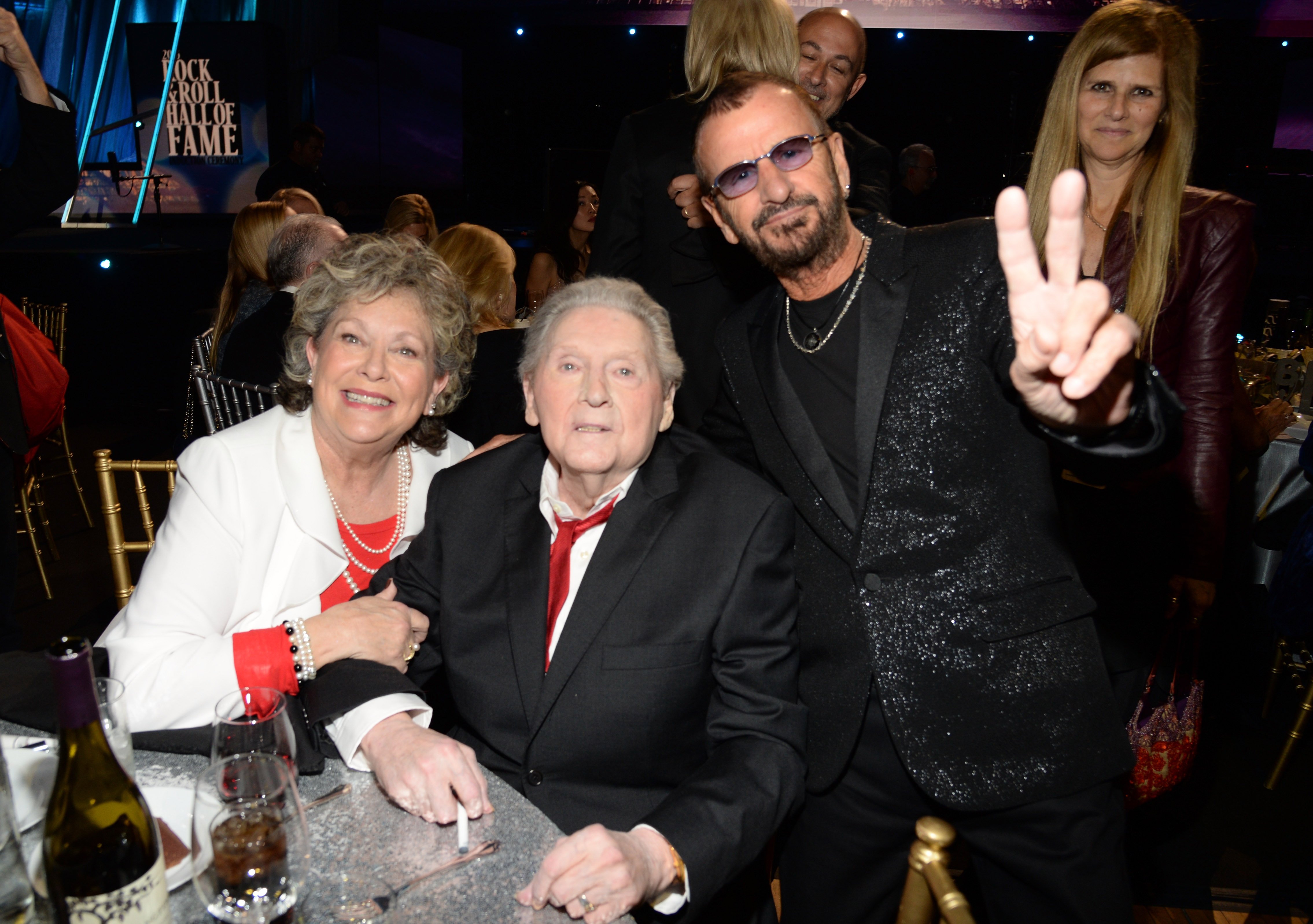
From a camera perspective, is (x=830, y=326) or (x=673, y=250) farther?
(x=673, y=250)

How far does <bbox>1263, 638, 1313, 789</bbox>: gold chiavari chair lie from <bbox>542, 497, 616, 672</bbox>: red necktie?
A: 9.06ft

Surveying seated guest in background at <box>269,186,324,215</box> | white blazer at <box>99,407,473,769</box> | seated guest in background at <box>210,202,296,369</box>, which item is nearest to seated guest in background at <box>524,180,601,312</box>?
seated guest in background at <box>269,186,324,215</box>

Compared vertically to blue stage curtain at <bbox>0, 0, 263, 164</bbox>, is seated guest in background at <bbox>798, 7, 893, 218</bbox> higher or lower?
lower

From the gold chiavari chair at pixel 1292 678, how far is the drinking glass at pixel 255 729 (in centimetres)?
333

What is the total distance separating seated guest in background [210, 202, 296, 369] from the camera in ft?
12.8

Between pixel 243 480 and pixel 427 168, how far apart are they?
Answer: 36.7 ft

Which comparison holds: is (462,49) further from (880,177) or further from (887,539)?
(887,539)

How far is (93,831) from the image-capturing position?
0.95 meters

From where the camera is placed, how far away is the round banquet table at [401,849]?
103cm

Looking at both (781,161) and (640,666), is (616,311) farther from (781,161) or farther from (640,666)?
(640,666)

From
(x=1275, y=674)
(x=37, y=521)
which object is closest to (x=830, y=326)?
(x=1275, y=674)

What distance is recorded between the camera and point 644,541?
1.61 m

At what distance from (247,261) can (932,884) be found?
13.0ft

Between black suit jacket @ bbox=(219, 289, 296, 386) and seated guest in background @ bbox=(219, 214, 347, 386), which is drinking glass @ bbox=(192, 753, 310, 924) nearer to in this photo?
seated guest in background @ bbox=(219, 214, 347, 386)
